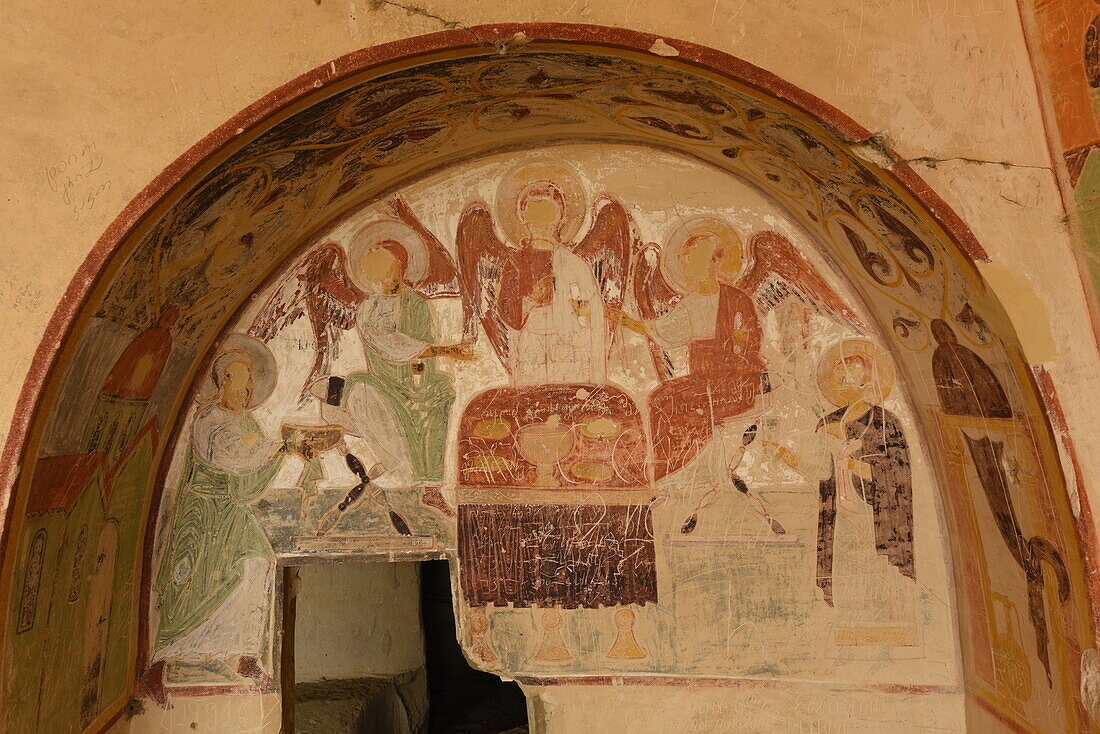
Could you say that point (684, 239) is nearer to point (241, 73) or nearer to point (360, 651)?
point (241, 73)

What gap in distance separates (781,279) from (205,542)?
3622mm

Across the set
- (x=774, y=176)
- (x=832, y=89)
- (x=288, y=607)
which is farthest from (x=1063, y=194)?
(x=288, y=607)

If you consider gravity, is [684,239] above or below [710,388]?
above

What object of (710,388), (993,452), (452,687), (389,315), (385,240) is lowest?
(452,687)

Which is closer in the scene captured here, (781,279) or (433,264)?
(781,279)

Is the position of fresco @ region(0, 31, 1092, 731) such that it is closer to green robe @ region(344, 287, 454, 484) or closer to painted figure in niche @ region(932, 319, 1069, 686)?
green robe @ region(344, 287, 454, 484)

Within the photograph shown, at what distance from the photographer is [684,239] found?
16.3ft

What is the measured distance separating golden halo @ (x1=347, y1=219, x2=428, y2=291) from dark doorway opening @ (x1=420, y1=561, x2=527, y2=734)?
527cm

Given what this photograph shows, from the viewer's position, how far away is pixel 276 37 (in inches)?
136

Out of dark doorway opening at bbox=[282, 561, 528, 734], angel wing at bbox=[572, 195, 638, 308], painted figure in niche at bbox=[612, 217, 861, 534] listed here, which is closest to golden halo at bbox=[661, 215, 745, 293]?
painted figure in niche at bbox=[612, 217, 861, 534]

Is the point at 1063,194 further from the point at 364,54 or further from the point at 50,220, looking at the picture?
the point at 50,220

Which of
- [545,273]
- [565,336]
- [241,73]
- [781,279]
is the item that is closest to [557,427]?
[565,336]

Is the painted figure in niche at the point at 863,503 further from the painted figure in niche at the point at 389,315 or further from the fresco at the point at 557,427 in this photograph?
the painted figure in niche at the point at 389,315

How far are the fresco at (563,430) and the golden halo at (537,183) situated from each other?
2 cm
